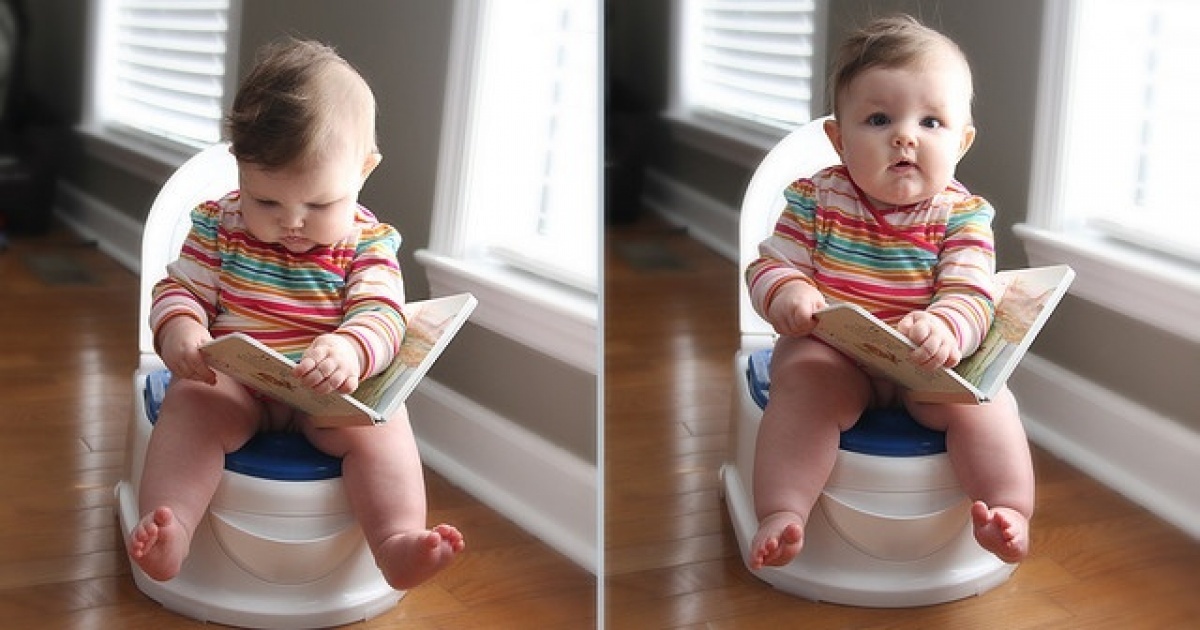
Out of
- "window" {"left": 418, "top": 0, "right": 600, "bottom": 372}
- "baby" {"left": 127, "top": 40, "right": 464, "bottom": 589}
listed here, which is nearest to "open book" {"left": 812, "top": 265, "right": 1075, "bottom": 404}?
"window" {"left": 418, "top": 0, "right": 600, "bottom": 372}

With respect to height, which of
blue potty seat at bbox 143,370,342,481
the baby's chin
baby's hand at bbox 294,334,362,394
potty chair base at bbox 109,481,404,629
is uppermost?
the baby's chin

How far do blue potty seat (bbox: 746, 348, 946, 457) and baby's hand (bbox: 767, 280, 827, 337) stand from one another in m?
0.08

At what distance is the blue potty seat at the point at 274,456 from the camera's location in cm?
110

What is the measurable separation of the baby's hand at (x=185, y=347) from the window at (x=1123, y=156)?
0.64 m

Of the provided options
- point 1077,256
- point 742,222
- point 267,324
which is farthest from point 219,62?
point 1077,256

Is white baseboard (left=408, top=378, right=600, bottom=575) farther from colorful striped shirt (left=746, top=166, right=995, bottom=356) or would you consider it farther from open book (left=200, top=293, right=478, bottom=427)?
colorful striped shirt (left=746, top=166, right=995, bottom=356)

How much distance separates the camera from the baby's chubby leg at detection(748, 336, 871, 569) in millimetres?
1165

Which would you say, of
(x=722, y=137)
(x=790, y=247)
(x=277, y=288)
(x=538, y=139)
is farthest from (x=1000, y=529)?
(x=277, y=288)

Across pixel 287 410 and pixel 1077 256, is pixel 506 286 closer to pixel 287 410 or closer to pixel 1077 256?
pixel 287 410

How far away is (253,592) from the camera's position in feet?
3.77

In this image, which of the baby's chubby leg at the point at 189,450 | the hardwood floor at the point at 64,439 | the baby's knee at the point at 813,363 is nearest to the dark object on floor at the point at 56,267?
the hardwood floor at the point at 64,439

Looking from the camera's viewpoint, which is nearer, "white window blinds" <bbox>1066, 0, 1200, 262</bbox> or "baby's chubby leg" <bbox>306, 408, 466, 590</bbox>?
"baby's chubby leg" <bbox>306, 408, 466, 590</bbox>

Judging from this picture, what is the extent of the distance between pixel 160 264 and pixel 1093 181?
74 cm

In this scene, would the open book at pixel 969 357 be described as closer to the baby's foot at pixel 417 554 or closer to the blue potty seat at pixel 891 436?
the blue potty seat at pixel 891 436
